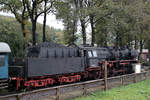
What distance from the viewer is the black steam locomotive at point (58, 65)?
34.4ft

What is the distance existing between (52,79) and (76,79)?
2.82 m

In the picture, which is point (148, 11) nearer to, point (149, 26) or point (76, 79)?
point (149, 26)

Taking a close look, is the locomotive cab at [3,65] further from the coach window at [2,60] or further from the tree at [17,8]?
the tree at [17,8]

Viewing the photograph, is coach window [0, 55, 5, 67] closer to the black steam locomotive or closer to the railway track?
the black steam locomotive

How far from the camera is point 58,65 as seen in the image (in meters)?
12.3

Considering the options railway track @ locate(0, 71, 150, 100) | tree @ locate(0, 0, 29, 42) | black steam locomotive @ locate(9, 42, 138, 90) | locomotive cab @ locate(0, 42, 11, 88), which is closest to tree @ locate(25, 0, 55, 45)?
tree @ locate(0, 0, 29, 42)

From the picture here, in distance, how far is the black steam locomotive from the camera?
34.4ft

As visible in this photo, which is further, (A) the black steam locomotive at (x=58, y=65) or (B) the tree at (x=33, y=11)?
(B) the tree at (x=33, y=11)

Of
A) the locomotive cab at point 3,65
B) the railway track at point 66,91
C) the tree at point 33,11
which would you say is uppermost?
the tree at point 33,11

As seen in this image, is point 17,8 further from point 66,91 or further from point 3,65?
point 66,91

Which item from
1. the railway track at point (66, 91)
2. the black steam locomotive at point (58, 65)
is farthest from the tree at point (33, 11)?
the railway track at point (66, 91)

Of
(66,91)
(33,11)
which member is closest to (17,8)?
(33,11)

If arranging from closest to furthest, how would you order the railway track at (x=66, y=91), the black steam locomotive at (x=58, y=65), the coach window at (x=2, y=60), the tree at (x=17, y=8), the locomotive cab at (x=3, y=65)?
the railway track at (x=66, y=91) → the locomotive cab at (x=3, y=65) → the coach window at (x=2, y=60) → the black steam locomotive at (x=58, y=65) → the tree at (x=17, y=8)

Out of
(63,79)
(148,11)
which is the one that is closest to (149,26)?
(148,11)
